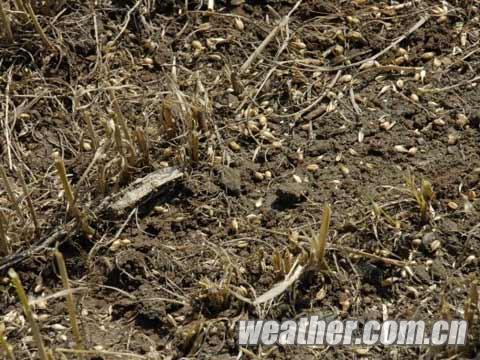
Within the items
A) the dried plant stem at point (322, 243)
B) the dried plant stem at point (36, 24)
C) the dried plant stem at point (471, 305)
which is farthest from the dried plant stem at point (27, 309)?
the dried plant stem at point (36, 24)

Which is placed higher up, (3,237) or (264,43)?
(264,43)

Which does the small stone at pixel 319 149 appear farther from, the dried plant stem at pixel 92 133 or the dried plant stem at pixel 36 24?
the dried plant stem at pixel 36 24

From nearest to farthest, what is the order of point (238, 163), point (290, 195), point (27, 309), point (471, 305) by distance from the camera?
→ point (27, 309)
point (471, 305)
point (290, 195)
point (238, 163)

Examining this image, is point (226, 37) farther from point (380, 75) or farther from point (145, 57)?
point (380, 75)

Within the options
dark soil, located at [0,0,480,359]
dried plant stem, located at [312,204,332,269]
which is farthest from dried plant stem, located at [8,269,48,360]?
dried plant stem, located at [312,204,332,269]

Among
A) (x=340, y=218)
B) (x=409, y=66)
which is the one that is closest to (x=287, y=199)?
(x=340, y=218)

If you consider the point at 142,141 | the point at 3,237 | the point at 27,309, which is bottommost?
the point at 3,237

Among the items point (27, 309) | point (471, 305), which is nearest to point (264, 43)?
point (471, 305)

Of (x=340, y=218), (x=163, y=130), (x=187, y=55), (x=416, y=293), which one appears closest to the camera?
(x=416, y=293)

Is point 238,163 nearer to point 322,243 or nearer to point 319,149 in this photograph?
point 319,149

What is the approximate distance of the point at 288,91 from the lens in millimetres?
3150

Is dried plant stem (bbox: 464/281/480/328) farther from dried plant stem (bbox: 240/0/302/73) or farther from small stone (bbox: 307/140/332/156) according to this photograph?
dried plant stem (bbox: 240/0/302/73)

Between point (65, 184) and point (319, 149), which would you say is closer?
point (65, 184)

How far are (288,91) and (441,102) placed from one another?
1.58 feet
